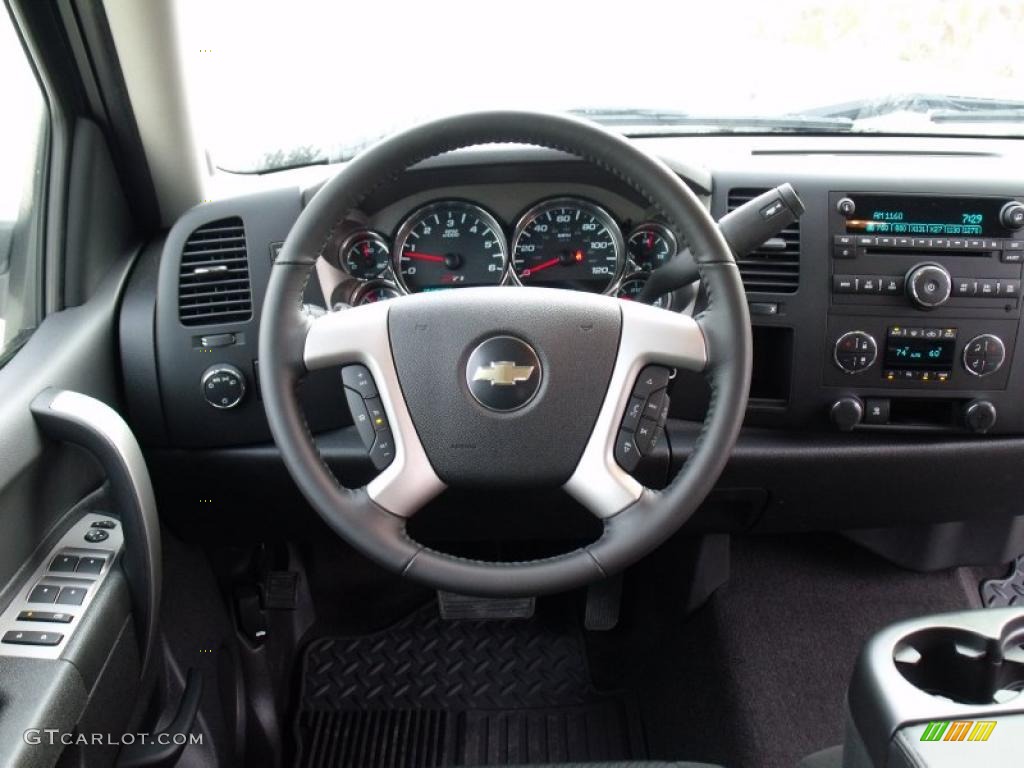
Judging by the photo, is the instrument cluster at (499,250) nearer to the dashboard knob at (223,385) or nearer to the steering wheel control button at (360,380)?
the dashboard knob at (223,385)

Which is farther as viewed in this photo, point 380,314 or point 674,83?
point 674,83

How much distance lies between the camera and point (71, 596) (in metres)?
1.27

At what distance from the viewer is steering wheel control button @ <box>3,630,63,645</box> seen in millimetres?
1184

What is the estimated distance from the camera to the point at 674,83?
5.90 ft

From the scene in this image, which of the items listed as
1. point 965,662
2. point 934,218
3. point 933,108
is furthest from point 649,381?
point 933,108

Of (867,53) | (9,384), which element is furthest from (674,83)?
(9,384)

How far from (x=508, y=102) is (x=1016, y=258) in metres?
0.99

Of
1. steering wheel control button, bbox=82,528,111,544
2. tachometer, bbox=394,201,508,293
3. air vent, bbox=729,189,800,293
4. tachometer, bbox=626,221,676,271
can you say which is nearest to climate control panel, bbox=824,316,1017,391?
air vent, bbox=729,189,800,293

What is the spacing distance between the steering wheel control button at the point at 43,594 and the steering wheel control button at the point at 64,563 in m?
0.04

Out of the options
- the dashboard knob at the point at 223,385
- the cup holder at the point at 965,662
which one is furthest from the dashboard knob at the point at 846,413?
the dashboard knob at the point at 223,385

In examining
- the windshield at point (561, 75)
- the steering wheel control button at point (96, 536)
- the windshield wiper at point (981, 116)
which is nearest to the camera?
the steering wheel control button at point (96, 536)

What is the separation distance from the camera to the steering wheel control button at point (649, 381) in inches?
48.5

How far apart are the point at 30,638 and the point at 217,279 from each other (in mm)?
661

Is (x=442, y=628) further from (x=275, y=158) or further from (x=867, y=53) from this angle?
(x=867, y=53)
